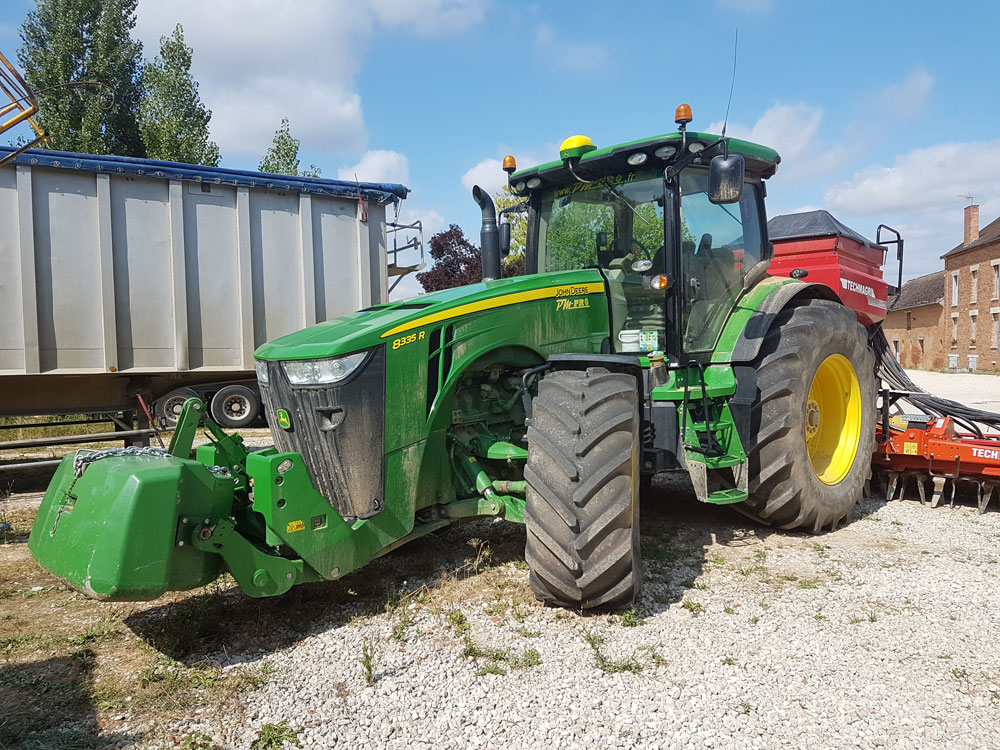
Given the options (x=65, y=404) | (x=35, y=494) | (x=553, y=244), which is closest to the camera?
(x=553, y=244)

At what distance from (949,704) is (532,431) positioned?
2054 mm

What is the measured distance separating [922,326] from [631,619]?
40.4 metres

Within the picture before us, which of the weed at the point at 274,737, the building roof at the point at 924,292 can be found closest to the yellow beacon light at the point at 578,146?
the weed at the point at 274,737

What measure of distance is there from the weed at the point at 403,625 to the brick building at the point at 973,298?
3427 centimetres

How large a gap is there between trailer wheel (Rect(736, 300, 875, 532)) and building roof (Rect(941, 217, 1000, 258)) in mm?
31550

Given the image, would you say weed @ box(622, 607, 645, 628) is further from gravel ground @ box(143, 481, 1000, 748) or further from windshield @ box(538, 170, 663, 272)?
windshield @ box(538, 170, 663, 272)

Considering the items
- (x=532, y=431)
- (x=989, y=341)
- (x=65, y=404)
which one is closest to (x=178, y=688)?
(x=532, y=431)

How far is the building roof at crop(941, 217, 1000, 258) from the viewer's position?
103 ft

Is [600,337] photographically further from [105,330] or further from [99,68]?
[99,68]

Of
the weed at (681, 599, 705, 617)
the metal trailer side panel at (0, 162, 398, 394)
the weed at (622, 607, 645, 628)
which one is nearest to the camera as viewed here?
the weed at (622, 607, 645, 628)

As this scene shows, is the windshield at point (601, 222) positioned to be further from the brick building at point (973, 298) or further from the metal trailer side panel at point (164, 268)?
the brick building at point (973, 298)

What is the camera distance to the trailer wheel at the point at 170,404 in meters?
8.74

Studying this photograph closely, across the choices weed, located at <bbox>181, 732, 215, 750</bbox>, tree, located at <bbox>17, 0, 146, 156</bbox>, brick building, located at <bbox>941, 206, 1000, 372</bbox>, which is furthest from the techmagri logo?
brick building, located at <bbox>941, 206, 1000, 372</bbox>

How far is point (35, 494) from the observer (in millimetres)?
7242
